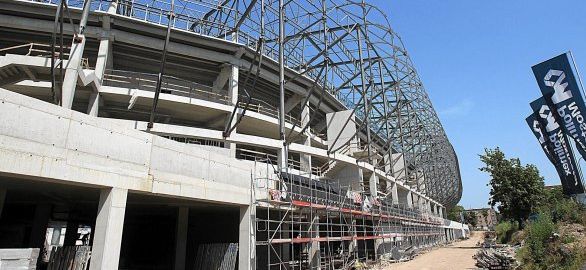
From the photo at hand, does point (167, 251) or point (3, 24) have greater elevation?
point (3, 24)

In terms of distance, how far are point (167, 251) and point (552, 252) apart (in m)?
19.9

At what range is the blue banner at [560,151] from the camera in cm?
1953

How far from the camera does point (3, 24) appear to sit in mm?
18969

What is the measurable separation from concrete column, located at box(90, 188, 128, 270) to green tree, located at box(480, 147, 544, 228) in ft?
100

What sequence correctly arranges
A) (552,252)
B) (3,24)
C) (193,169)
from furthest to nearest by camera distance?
1. (3,24)
2. (552,252)
3. (193,169)

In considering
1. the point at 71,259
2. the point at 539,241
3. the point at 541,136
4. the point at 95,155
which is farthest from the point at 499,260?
the point at 71,259

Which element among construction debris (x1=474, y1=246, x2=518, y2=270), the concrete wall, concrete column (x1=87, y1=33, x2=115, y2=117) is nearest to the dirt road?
construction debris (x1=474, y1=246, x2=518, y2=270)

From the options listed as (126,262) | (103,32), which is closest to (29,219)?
(126,262)

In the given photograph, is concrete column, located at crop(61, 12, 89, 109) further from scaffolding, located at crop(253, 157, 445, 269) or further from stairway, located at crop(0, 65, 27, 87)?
scaffolding, located at crop(253, 157, 445, 269)

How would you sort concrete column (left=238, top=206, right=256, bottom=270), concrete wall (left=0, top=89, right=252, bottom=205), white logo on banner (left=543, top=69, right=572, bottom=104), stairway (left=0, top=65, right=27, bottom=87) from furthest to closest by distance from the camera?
white logo on banner (left=543, top=69, right=572, bottom=104) → stairway (left=0, top=65, right=27, bottom=87) → concrete column (left=238, top=206, right=256, bottom=270) → concrete wall (left=0, top=89, right=252, bottom=205)

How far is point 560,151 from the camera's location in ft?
64.8

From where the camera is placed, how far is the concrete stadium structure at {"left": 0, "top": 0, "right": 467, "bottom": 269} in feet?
29.1

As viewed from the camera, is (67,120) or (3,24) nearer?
(67,120)

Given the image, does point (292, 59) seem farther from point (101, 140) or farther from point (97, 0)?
point (101, 140)
